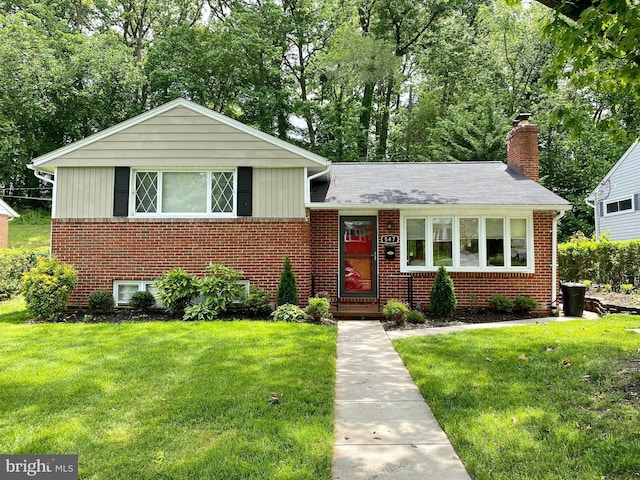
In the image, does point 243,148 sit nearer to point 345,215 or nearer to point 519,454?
point 345,215

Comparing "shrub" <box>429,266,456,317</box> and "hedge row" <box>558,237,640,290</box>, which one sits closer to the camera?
"shrub" <box>429,266,456,317</box>

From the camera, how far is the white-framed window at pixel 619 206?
54.6 feet

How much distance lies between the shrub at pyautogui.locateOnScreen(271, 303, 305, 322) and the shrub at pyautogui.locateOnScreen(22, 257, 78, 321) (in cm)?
454

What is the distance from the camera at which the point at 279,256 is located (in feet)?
31.3

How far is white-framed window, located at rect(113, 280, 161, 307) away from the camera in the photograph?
961cm

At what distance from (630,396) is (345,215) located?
7005 millimetres

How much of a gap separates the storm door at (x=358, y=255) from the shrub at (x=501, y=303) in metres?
2.74

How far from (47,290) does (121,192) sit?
2.63 m

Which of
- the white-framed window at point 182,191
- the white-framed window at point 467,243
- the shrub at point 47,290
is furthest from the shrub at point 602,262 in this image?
the shrub at point 47,290

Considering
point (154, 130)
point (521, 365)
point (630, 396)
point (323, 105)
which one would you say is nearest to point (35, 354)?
point (154, 130)

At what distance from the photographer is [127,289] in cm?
971

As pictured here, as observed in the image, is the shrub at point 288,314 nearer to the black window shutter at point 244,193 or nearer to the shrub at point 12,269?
the black window shutter at point 244,193

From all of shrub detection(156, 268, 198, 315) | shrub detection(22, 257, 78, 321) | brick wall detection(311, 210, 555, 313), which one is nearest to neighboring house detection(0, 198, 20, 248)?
shrub detection(22, 257, 78, 321)

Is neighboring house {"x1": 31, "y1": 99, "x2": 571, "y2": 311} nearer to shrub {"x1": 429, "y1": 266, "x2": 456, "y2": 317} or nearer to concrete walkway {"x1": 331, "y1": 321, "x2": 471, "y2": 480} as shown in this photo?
shrub {"x1": 429, "y1": 266, "x2": 456, "y2": 317}
